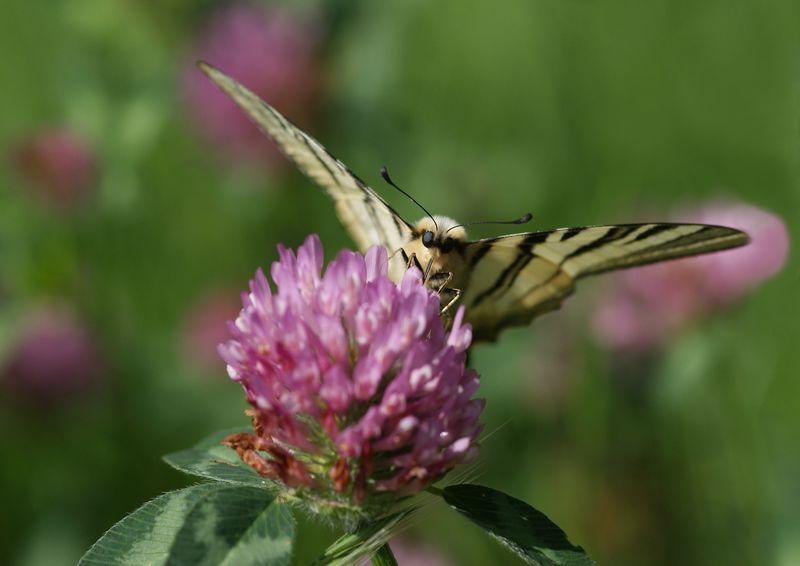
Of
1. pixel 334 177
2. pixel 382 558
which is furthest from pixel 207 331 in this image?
pixel 382 558

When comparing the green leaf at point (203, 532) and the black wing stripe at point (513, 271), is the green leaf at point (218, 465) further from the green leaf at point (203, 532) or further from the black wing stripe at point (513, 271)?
the black wing stripe at point (513, 271)

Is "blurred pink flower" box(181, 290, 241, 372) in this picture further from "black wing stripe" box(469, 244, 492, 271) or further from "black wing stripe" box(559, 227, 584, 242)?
"black wing stripe" box(559, 227, 584, 242)

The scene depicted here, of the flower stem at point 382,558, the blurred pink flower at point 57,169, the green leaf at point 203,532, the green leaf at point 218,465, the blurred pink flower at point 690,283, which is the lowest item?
the flower stem at point 382,558

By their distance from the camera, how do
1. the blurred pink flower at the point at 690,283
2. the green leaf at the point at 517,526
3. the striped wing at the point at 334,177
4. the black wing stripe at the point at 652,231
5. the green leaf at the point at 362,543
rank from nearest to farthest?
1. the green leaf at the point at 362,543
2. the green leaf at the point at 517,526
3. the black wing stripe at the point at 652,231
4. the striped wing at the point at 334,177
5. the blurred pink flower at the point at 690,283

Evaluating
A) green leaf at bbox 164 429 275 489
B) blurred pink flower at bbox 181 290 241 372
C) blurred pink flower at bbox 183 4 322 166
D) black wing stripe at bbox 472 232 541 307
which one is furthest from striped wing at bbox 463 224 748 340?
blurred pink flower at bbox 183 4 322 166

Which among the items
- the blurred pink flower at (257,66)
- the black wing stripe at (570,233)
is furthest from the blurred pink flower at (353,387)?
the blurred pink flower at (257,66)

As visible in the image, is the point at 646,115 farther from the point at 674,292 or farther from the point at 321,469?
the point at 321,469

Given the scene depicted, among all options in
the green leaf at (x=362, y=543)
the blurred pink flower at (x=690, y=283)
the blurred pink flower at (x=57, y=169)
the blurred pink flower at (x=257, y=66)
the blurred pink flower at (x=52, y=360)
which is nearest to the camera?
the green leaf at (x=362, y=543)
